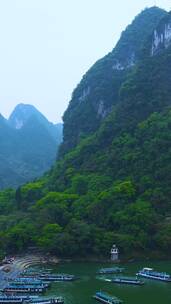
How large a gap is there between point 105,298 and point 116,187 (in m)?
26.3

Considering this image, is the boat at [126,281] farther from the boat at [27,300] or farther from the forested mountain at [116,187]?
the forested mountain at [116,187]

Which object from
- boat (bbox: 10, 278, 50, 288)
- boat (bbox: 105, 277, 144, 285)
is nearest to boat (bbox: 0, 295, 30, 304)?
boat (bbox: 10, 278, 50, 288)

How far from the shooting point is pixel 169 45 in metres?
90.4

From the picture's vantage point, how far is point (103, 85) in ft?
325

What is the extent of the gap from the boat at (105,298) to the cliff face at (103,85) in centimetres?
5632

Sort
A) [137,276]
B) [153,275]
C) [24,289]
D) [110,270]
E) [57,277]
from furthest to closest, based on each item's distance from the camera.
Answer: [110,270] < [137,276] < [57,277] < [153,275] < [24,289]

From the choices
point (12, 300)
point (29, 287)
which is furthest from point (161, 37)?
point (12, 300)

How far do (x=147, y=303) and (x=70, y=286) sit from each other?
7913 mm

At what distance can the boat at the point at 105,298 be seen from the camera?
1430 inches

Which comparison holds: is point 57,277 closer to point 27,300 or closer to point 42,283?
point 42,283

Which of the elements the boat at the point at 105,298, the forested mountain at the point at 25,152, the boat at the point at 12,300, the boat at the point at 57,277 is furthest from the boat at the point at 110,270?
the forested mountain at the point at 25,152

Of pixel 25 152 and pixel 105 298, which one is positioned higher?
pixel 25 152

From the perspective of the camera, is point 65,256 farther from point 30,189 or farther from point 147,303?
point 30,189

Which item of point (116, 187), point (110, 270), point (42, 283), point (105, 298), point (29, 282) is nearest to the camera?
point (105, 298)
